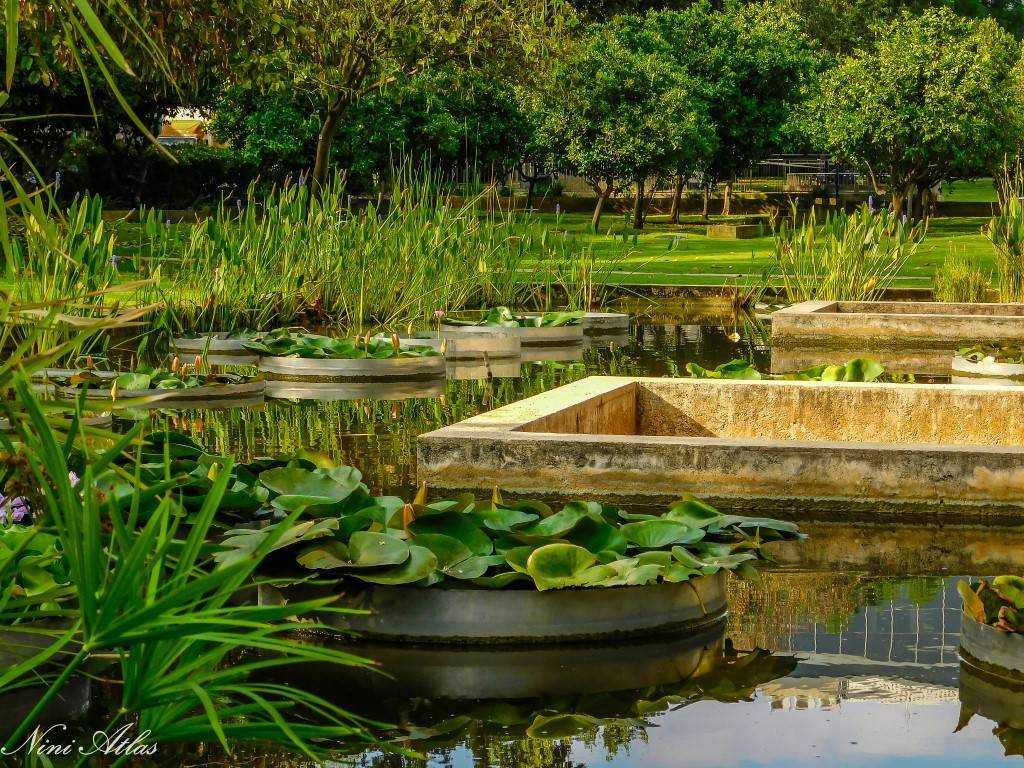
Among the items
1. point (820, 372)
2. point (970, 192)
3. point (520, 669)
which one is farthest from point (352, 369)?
point (970, 192)

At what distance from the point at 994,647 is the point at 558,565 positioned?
127 centimetres

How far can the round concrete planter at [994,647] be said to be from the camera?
4285 millimetres

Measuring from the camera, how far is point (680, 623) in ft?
15.7

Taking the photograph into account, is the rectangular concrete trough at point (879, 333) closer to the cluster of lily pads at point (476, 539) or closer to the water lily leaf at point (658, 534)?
the cluster of lily pads at point (476, 539)

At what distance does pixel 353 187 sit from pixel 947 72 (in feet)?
43.2

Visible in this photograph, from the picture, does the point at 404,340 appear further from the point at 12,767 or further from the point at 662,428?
the point at 12,767

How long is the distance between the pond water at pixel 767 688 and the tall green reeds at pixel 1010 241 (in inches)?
364

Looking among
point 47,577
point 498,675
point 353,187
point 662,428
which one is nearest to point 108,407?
point 47,577

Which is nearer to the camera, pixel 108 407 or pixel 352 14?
pixel 108 407

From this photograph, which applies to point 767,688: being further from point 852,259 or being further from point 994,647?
point 852,259

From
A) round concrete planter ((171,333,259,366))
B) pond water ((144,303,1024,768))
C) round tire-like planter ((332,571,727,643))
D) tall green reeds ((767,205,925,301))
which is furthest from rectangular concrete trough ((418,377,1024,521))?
tall green reeds ((767,205,925,301))

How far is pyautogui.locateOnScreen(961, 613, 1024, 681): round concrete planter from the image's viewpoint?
4285mm

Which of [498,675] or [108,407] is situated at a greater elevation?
[108,407]

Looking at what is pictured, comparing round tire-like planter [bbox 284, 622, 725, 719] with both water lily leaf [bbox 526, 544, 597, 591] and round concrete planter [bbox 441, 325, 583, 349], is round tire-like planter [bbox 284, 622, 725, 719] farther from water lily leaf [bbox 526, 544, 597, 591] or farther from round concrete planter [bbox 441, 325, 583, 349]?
round concrete planter [bbox 441, 325, 583, 349]
